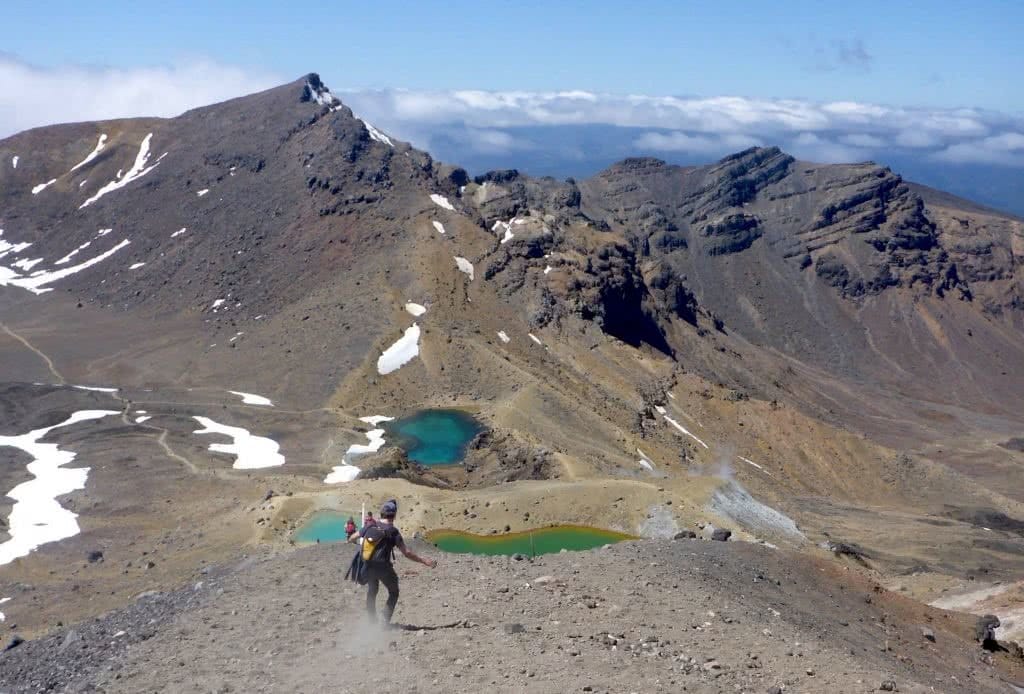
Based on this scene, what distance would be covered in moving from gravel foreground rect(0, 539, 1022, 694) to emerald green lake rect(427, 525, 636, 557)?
35.1 feet

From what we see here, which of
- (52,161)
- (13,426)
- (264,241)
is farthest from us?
(52,161)

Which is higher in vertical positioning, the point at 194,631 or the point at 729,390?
the point at 194,631

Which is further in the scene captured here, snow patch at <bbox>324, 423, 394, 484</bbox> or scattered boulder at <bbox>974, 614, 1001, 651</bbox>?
snow patch at <bbox>324, 423, 394, 484</bbox>

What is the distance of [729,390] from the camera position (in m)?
106

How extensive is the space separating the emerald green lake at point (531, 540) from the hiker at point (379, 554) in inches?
798

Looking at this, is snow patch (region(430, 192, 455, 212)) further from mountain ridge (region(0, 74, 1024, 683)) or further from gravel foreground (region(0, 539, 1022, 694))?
gravel foreground (region(0, 539, 1022, 694))

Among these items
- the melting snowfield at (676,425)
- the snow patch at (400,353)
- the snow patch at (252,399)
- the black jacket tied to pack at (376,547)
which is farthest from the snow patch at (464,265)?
the black jacket tied to pack at (376,547)

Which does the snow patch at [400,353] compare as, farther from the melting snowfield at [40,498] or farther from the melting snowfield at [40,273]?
the melting snowfield at [40,273]

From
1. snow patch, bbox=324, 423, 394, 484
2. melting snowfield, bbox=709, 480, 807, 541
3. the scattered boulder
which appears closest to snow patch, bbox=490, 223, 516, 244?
snow patch, bbox=324, 423, 394, 484

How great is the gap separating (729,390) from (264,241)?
188 feet

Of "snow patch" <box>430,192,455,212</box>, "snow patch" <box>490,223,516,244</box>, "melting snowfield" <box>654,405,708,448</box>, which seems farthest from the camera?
"snow patch" <box>430,192,455,212</box>

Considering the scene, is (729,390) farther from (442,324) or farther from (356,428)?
(356,428)

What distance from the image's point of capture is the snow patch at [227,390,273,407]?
79.2 m

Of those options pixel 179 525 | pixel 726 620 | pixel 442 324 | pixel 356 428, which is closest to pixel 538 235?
pixel 442 324
